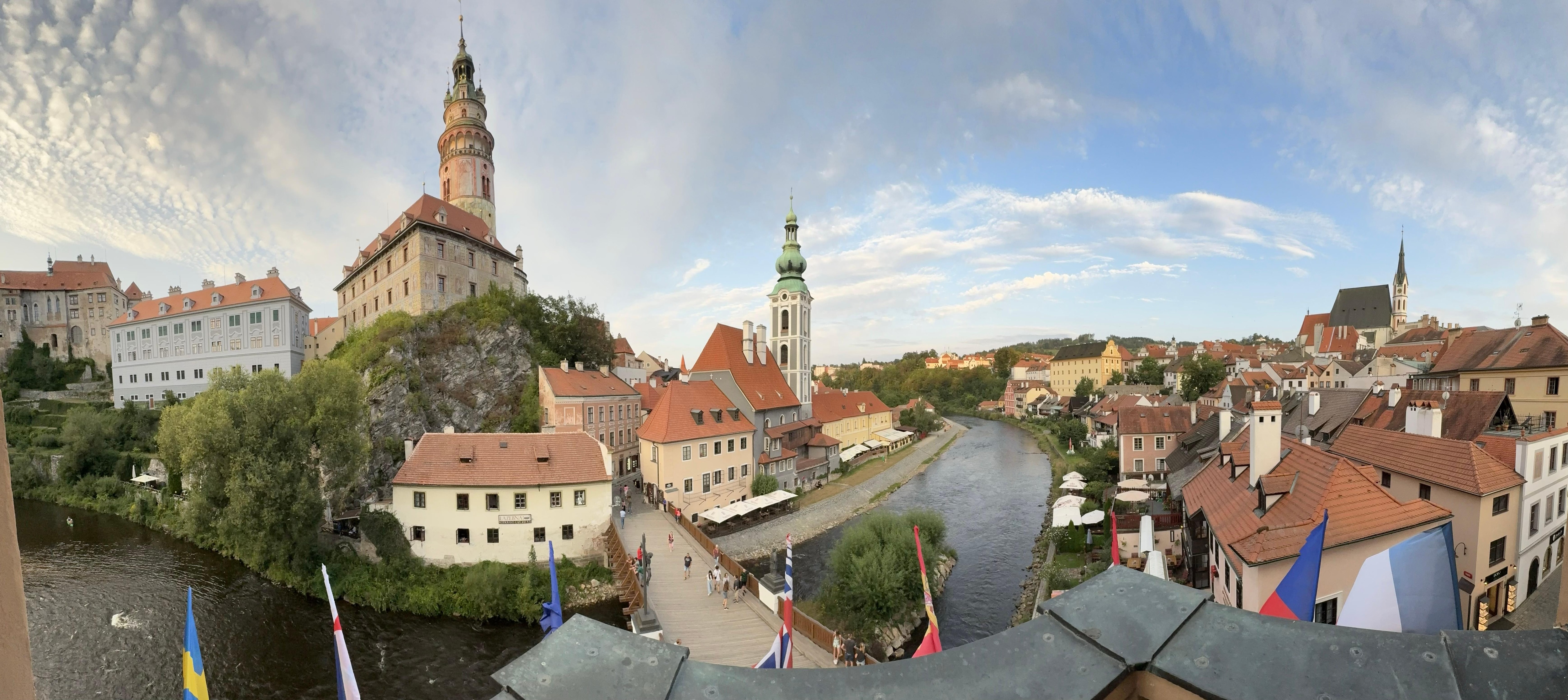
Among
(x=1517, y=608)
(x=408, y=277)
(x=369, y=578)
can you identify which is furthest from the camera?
(x=408, y=277)

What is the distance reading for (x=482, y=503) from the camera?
19562 mm

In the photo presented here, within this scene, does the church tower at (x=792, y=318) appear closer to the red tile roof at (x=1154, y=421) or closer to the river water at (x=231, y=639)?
the red tile roof at (x=1154, y=421)

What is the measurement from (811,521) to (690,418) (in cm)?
700

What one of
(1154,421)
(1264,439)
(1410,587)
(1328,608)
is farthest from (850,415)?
(1410,587)

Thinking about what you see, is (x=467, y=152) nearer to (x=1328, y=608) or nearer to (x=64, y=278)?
(x=64, y=278)

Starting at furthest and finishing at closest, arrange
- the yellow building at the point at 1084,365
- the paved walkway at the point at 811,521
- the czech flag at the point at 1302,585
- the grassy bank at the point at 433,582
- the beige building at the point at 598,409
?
the yellow building at the point at 1084,365, the beige building at the point at 598,409, the paved walkway at the point at 811,521, the grassy bank at the point at 433,582, the czech flag at the point at 1302,585

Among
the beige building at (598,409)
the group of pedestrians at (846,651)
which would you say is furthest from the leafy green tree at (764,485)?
the group of pedestrians at (846,651)

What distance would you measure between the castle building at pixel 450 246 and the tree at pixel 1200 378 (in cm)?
4953

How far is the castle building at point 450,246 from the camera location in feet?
114

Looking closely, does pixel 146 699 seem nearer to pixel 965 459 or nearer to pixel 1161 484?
pixel 1161 484

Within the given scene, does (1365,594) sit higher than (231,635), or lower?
higher

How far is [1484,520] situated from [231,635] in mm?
29575

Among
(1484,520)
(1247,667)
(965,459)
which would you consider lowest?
(965,459)

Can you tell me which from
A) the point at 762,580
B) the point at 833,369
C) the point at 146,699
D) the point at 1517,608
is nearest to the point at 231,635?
the point at 146,699
